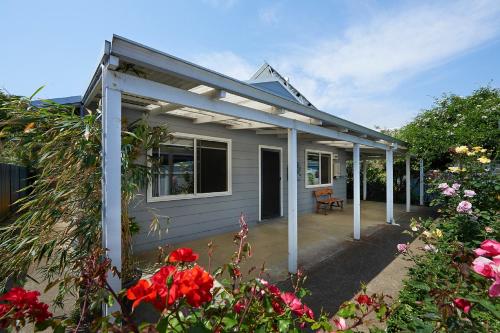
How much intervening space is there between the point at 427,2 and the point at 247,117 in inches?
172

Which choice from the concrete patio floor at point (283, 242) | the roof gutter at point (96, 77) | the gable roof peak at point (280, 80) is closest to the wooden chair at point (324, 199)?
the concrete patio floor at point (283, 242)

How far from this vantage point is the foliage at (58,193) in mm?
2174

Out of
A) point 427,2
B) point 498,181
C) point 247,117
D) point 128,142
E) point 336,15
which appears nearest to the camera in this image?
point 128,142

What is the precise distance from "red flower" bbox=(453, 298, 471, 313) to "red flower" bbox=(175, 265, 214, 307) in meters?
1.04

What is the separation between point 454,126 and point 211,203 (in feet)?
26.6

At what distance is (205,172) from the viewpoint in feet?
17.6

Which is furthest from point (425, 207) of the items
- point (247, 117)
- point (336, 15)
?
point (247, 117)

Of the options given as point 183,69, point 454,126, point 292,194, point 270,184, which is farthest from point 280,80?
point 183,69

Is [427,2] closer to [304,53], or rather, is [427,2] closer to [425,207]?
[304,53]

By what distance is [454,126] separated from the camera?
7.75m

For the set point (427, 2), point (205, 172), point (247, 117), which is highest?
point (427, 2)

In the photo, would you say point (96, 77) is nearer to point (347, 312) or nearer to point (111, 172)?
point (111, 172)

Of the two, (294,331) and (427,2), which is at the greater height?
(427,2)

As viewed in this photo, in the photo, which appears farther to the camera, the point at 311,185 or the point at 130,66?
the point at 311,185
